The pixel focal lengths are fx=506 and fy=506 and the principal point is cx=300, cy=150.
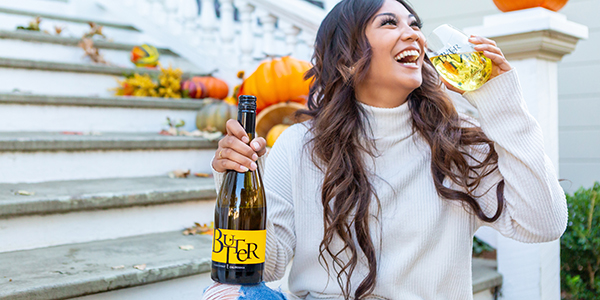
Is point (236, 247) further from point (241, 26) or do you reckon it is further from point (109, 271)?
point (241, 26)

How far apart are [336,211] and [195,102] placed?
2.05 metres

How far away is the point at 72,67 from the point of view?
10.5 feet

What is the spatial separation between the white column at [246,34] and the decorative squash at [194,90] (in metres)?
0.36

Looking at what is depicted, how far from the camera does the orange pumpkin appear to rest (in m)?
2.79

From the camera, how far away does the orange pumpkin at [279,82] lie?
9.17ft

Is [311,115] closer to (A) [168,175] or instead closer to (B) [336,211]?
(B) [336,211]

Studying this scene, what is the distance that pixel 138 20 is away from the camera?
4.51 metres

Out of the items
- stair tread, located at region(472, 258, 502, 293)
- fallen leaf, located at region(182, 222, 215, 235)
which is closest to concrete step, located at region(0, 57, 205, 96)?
fallen leaf, located at region(182, 222, 215, 235)

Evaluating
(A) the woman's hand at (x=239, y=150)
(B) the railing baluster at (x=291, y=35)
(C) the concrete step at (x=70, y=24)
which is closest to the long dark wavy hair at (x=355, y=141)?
(A) the woman's hand at (x=239, y=150)

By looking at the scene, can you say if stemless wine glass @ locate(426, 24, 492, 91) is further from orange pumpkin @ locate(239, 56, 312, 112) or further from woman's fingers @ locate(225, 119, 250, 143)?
orange pumpkin @ locate(239, 56, 312, 112)

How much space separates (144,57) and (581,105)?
3.09 m

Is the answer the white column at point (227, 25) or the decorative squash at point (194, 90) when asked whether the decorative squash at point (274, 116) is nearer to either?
the decorative squash at point (194, 90)

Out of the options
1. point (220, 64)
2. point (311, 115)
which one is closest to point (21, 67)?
point (220, 64)

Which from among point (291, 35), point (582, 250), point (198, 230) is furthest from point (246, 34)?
point (582, 250)
